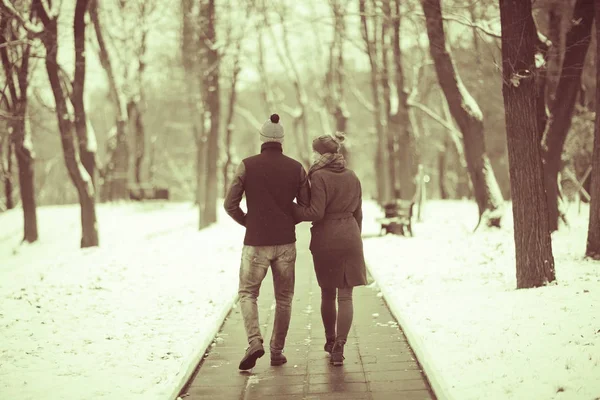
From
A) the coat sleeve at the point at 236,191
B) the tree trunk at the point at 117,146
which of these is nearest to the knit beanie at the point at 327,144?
the coat sleeve at the point at 236,191

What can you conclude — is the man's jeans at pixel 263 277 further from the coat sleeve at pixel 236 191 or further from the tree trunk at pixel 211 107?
the tree trunk at pixel 211 107

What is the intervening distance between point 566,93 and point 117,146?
23658 mm

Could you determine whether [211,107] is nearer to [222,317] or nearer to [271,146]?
[222,317]

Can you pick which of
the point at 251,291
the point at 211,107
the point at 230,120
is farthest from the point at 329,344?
the point at 230,120

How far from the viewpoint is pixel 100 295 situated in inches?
411

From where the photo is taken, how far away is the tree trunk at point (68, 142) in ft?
56.1

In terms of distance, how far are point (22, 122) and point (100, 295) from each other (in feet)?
43.3

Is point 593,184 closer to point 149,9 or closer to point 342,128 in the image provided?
point 342,128

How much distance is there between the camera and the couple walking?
6785 mm

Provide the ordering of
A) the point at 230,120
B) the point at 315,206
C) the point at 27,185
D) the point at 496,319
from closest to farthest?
the point at 315,206 → the point at 496,319 → the point at 27,185 → the point at 230,120

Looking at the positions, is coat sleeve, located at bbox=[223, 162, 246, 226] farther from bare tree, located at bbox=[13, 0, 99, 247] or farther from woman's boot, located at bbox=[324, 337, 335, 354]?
bare tree, located at bbox=[13, 0, 99, 247]

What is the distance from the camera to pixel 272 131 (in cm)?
692

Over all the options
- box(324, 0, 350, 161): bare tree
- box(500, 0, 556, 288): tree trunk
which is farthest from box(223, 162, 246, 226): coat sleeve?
box(324, 0, 350, 161): bare tree

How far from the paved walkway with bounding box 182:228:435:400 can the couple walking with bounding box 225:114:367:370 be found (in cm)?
21
